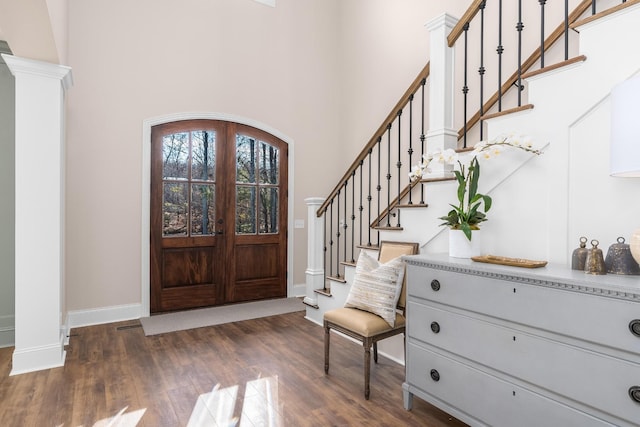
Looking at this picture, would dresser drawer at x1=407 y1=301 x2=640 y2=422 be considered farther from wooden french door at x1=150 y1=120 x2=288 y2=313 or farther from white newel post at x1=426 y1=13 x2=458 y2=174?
wooden french door at x1=150 y1=120 x2=288 y2=313

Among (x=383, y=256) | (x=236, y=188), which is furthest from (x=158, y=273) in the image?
(x=383, y=256)

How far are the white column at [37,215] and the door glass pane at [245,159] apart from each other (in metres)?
2.22

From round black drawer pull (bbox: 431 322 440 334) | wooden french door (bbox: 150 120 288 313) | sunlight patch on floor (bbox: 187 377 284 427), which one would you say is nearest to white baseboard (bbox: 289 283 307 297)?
wooden french door (bbox: 150 120 288 313)

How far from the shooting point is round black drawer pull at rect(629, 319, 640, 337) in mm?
1359

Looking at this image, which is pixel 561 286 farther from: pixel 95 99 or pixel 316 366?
pixel 95 99

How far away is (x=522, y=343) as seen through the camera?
1728 millimetres

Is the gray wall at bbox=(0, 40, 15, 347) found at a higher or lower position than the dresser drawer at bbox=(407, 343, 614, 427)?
higher

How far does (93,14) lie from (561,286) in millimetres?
5002

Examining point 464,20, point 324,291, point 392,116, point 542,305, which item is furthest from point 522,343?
point 324,291

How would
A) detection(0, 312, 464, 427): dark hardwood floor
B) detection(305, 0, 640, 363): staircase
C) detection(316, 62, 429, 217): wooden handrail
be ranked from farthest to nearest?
detection(316, 62, 429, 217): wooden handrail < detection(0, 312, 464, 427): dark hardwood floor < detection(305, 0, 640, 363): staircase

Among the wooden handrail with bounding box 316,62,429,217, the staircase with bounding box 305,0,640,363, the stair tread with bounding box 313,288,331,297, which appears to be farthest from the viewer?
the stair tread with bounding box 313,288,331,297

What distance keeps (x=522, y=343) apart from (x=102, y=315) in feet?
13.7

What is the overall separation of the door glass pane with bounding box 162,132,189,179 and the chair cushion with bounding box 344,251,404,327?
2.92 m

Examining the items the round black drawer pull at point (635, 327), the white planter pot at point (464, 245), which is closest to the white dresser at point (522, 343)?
the round black drawer pull at point (635, 327)
